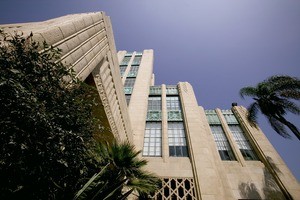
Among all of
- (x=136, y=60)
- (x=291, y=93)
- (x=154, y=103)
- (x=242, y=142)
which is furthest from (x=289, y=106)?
(x=136, y=60)

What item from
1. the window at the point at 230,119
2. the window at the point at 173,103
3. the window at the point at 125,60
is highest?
the window at the point at 125,60

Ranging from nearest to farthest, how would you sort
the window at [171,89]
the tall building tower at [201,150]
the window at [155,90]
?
the tall building tower at [201,150]
the window at [155,90]
the window at [171,89]

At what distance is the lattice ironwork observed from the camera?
1255 cm

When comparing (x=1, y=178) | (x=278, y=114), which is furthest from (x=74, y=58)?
(x=278, y=114)

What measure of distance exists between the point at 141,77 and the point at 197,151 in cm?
1306

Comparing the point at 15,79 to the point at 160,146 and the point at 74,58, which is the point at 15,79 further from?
the point at 160,146

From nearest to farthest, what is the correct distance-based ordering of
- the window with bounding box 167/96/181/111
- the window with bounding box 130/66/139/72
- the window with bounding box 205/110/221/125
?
the window with bounding box 205/110/221/125
the window with bounding box 167/96/181/111
the window with bounding box 130/66/139/72

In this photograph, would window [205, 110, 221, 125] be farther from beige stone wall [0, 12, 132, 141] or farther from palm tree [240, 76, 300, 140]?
beige stone wall [0, 12, 132, 141]

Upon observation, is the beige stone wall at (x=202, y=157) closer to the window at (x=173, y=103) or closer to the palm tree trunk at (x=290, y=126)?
the window at (x=173, y=103)

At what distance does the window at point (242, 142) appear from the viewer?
53.1 ft

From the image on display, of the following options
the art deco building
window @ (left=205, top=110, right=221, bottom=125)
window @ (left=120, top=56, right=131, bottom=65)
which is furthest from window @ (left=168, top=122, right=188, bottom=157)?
window @ (left=120, top=56, right=131, bottom=65)

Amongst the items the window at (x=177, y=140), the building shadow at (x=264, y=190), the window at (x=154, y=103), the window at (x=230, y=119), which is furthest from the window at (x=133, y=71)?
the building shadow at (x=264, y=190)

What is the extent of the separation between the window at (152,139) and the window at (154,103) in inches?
105

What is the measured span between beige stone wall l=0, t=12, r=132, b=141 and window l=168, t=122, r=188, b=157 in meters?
4.79
